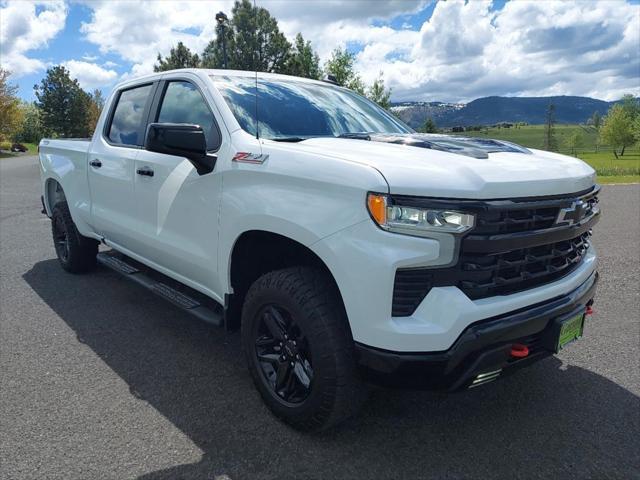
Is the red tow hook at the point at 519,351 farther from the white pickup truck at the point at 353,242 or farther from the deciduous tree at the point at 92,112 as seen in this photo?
the deciduous tree at the point at 92,112

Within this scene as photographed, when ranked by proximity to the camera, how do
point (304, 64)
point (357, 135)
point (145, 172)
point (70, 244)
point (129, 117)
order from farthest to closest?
point (304, 64), point (70, 244), point (129, 117), point (145, 172), point (357, 135)

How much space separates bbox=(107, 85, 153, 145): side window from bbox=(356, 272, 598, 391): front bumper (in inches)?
103

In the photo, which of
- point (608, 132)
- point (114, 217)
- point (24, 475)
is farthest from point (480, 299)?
point (608, 132)

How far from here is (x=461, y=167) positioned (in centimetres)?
212

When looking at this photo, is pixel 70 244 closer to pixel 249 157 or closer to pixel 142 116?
pixel 142 116

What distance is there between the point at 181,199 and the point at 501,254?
1968 millimetres

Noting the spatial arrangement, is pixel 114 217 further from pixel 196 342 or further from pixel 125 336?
pixel 196 342

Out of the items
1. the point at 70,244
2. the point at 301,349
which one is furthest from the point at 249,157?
the point at 70,244

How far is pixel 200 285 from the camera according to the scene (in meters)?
3.26

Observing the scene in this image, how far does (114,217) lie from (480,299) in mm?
3128

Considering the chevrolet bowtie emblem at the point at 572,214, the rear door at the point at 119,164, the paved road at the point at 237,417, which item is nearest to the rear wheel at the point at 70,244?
the rear door at the point at 119,164

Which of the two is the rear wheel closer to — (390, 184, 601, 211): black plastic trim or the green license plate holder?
(390, 184, 601, 211): black plastic trim

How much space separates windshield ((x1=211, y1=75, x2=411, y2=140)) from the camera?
305 cm

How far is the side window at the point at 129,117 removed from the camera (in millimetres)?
3920
